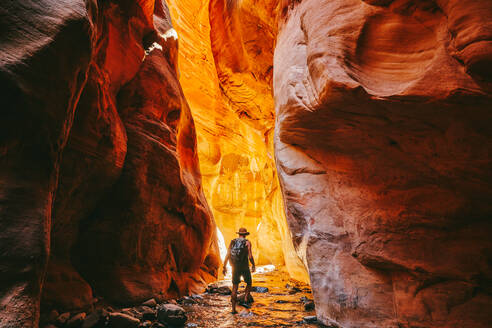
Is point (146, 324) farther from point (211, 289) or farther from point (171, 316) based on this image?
point (211, 289)

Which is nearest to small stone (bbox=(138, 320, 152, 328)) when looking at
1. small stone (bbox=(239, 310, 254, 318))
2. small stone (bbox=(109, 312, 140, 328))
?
small stone (bbox=(109, 312, 140, 328))

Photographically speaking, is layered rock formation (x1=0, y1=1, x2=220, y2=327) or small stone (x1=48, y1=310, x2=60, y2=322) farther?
small stone (x1=48, y1=310, x2=60, y2=322)

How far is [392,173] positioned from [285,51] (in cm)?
304

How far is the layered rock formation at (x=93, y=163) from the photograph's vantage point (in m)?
2.26

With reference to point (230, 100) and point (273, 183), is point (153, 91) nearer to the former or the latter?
point (230, 100)

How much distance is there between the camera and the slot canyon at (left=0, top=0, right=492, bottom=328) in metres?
2.34

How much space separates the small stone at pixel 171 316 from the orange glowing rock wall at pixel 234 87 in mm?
6242

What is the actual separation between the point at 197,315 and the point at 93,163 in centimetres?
325

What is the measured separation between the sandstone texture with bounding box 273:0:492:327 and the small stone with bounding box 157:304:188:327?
216 cm

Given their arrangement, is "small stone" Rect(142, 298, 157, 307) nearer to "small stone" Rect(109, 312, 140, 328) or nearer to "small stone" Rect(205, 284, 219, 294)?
"small stone" Rect(109, 312, 140, 328)

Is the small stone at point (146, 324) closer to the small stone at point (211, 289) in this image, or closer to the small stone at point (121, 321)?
the small stone at point (121, 321)

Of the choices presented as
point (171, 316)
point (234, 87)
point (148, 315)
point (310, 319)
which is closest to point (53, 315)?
point (148, 315)

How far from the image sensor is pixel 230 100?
41.3ft

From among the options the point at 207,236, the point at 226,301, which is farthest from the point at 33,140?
the point at 207,236
